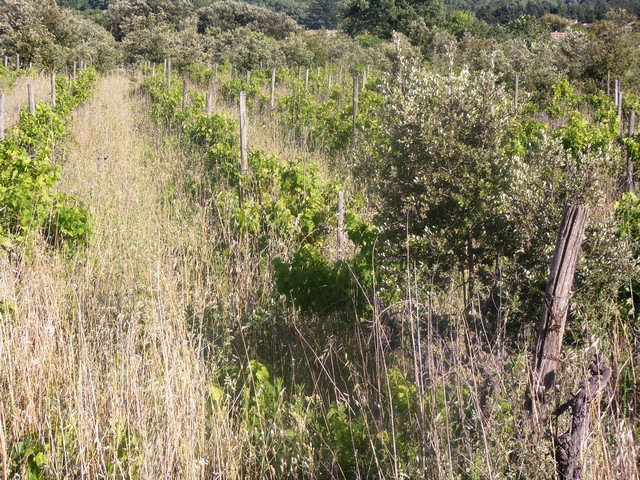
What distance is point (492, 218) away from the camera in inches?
171

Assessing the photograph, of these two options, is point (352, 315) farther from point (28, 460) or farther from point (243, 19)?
point (243, 19)

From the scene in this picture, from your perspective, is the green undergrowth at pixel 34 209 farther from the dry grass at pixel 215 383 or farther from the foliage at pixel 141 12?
the foliage at pixel 141 12

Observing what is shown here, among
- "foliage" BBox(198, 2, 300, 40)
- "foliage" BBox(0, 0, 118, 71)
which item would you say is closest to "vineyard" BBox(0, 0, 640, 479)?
"foliage" BBox(0, 0, 118, 71)

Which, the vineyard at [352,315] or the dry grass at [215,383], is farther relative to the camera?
the vineyard at [352,315]

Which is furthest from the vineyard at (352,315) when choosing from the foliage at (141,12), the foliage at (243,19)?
the foliage at (243,19)

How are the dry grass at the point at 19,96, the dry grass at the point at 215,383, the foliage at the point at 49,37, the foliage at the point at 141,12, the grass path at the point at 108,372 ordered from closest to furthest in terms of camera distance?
the dry grass at the point at 215,383
the grass path at the point at 108,372
the dry grass at the point at 19,96
the foliage at the point at 49,37
the foliage at the point at 141,12

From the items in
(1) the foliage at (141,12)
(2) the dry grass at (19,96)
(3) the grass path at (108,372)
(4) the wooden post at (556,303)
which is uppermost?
(1) the foliage at (141,12)

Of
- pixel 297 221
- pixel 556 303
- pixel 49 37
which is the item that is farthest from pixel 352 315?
pixel 49 37

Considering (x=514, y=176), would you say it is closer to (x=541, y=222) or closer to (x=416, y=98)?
(x=541, y=222)

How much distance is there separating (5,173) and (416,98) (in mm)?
3763

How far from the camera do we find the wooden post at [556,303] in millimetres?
2744

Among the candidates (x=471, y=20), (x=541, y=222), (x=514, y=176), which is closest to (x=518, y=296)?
(x=541, y=222)

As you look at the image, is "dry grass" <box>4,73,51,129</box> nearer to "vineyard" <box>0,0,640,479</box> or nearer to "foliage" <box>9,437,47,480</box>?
"vineyard" <box>0,0,640,479</box>

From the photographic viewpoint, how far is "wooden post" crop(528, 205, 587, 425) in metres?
2.74
